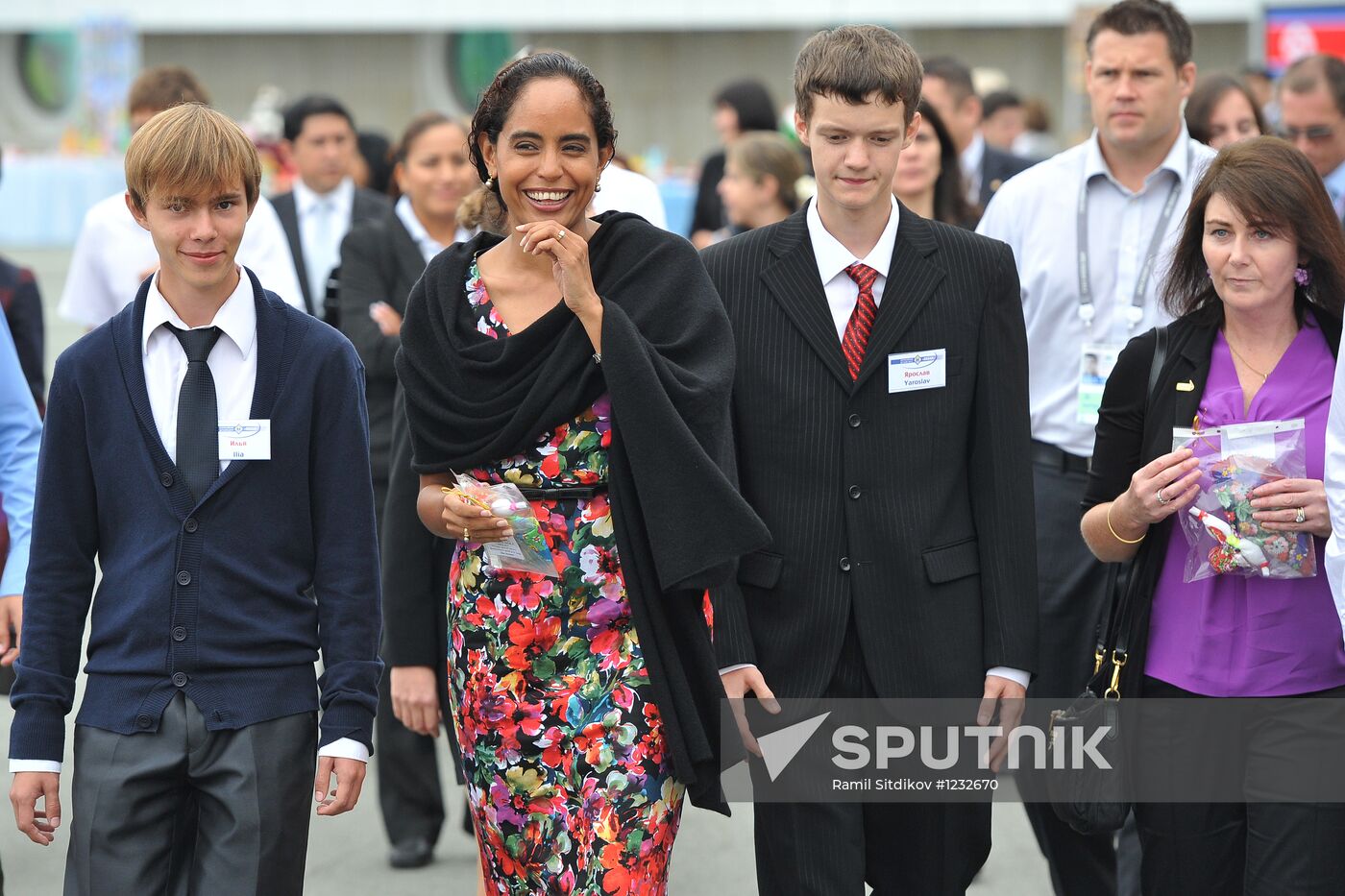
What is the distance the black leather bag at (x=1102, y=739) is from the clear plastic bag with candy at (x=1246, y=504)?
0.22 m

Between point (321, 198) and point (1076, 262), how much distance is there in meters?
4.49

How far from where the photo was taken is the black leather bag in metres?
3.50

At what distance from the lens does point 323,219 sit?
7.99 m

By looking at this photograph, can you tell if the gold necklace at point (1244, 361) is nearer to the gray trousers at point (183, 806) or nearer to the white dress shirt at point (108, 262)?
the gray trousers at point (183, 806)

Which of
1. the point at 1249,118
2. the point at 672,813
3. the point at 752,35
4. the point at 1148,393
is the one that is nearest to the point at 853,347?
the point at 1148,393

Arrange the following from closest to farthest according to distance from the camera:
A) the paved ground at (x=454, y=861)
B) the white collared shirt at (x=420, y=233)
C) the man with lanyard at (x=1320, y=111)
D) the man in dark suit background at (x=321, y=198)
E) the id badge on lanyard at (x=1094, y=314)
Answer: the id badge on lanyard at (x=1094, y=314)
the paved ground at (x=454, y=861)
the white collared shirt at (x=420, y=233)
the man with lanyard at (x=1320, y=111)
the man in dark suit background at (x=321, y=198)

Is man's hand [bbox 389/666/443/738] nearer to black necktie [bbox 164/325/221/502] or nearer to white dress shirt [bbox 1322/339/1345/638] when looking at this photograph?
black necktie [bbox 164/325/221/502]

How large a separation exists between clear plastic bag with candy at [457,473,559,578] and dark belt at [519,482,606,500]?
25 millimetres

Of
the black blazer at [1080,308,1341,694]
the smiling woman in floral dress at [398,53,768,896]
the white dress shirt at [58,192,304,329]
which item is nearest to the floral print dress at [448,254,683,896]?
the smiling woman in floral dress at [398,53,768,896]

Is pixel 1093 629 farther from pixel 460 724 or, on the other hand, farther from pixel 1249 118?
pixel 1249 118

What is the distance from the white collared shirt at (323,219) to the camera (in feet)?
25.7

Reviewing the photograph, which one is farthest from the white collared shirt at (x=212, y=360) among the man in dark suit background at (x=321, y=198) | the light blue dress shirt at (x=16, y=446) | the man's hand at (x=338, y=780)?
the man in dark suit background at (x=321, y=198)

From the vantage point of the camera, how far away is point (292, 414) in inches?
122

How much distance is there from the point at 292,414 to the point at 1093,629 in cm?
239
